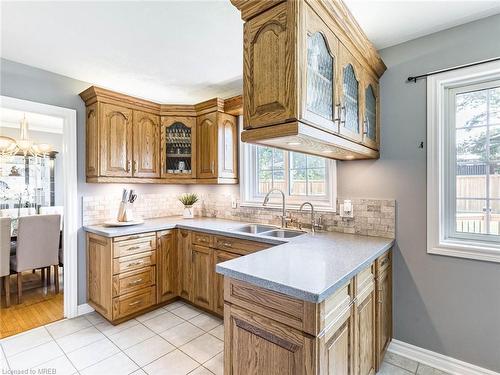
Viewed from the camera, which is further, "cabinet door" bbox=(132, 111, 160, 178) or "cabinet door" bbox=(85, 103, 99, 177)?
"cabinet door" bbox=(132, 111, 160, 178)

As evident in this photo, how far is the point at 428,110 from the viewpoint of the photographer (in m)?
2.02

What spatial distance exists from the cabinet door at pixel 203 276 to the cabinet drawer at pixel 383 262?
58.9 inches

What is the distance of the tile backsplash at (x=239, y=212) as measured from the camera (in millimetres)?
2219

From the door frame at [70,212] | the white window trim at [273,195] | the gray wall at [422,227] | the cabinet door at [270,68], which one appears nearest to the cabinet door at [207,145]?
the white window trim at [273,195]

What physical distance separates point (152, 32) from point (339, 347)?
2.36 meters

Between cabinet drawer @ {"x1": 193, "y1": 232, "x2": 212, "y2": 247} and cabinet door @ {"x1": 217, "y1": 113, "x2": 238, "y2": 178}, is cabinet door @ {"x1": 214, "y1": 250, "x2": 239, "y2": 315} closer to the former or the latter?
cabinet drawer @ {"x1": 193, "y1": 232, "x2": 212, "y2": 247}

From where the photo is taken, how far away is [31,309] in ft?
9.53

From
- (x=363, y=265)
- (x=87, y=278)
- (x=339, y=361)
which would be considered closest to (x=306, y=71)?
(x=363, y=265)

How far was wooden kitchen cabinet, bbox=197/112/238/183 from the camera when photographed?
3.12 m

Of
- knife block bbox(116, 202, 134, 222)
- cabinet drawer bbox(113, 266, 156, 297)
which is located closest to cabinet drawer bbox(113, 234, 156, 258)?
cabinet drawer bbox(113, 266, 156, 297)

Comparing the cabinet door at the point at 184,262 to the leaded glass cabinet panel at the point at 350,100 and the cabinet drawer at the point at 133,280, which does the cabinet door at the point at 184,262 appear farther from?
the leaded glass cabinet panel at the point at 350,100

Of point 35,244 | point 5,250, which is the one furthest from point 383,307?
point 5,250

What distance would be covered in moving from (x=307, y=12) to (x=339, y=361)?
5.62ft

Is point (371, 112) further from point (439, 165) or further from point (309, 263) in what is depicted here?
point (309, 263)
